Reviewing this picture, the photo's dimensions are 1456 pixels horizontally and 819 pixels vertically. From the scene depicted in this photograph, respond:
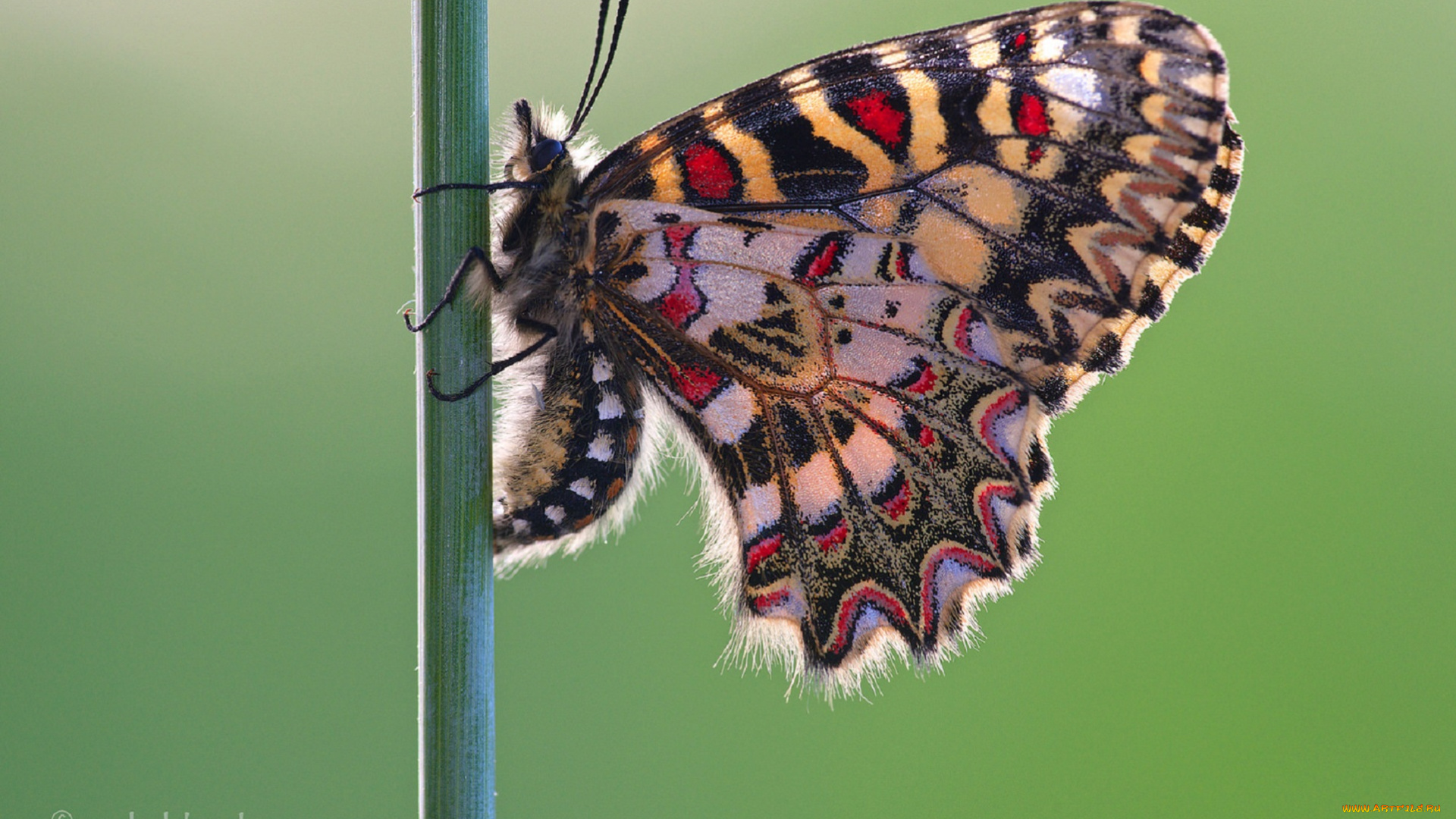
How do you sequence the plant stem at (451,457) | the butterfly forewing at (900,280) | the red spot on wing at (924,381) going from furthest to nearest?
1. the red spot on wing at (924,381)
2. the butterfly forewing at (900,280)
3. the plant stem at (451,457)

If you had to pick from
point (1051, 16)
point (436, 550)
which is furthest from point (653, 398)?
point (1051, 16)

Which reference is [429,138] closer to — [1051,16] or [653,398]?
[653,398]

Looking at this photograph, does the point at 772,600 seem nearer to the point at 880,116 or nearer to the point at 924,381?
the point at 924,381

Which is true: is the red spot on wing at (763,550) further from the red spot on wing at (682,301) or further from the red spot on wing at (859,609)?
the red spot on wing at (682,301)

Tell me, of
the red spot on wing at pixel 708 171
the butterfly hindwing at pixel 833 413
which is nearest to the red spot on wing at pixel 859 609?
the butterfly hindwing at pixel 833 413

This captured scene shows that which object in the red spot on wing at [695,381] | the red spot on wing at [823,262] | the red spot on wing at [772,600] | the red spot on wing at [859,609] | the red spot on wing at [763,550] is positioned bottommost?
the red spot on wing at [859,609]

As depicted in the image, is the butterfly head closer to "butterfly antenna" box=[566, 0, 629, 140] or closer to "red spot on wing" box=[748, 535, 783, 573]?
Result: "butterfly antenna" box=[566, 0, 629, 140]
